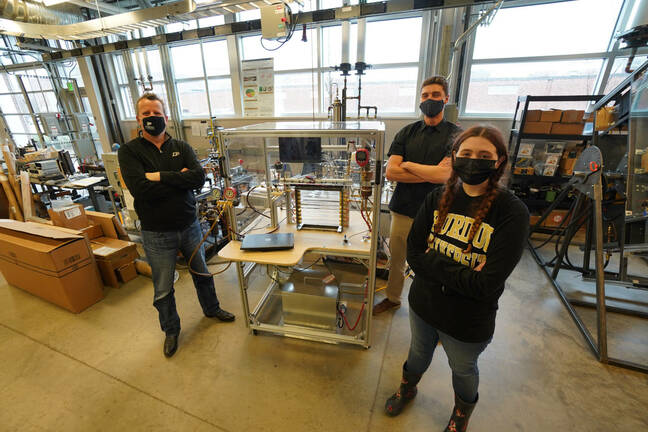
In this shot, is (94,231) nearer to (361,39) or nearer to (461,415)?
(461,415)

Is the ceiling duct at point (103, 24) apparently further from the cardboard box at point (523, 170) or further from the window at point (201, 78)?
the cardboard box at point (523, 170)

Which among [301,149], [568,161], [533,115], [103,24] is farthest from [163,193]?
[568,161]

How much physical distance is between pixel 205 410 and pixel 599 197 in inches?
111

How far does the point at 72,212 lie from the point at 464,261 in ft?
11.2

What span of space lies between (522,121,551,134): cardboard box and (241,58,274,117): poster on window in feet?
11.9

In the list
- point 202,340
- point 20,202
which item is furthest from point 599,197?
point 20,202

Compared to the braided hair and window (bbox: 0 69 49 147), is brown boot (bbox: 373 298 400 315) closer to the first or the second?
the braided hair

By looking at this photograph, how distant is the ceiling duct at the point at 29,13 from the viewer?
284 cm

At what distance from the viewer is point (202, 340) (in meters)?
1.93

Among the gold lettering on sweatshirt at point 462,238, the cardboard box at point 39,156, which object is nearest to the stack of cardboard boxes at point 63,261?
the cardboard box at point 39,156

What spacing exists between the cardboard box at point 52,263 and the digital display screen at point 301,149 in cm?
193

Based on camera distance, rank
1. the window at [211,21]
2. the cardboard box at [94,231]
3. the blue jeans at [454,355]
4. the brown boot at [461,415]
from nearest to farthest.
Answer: the blue jeans at [454,355]
the brown boot at [461,415]
the cardboard box at [94,231]
the window at [211,21]

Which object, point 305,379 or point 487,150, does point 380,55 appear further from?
point 305,379

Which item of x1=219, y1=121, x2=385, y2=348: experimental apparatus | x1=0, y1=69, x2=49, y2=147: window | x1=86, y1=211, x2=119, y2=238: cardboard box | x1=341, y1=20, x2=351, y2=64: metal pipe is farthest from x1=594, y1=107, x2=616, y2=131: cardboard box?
x1=0, y1=69, x2=49, y2=147: window
